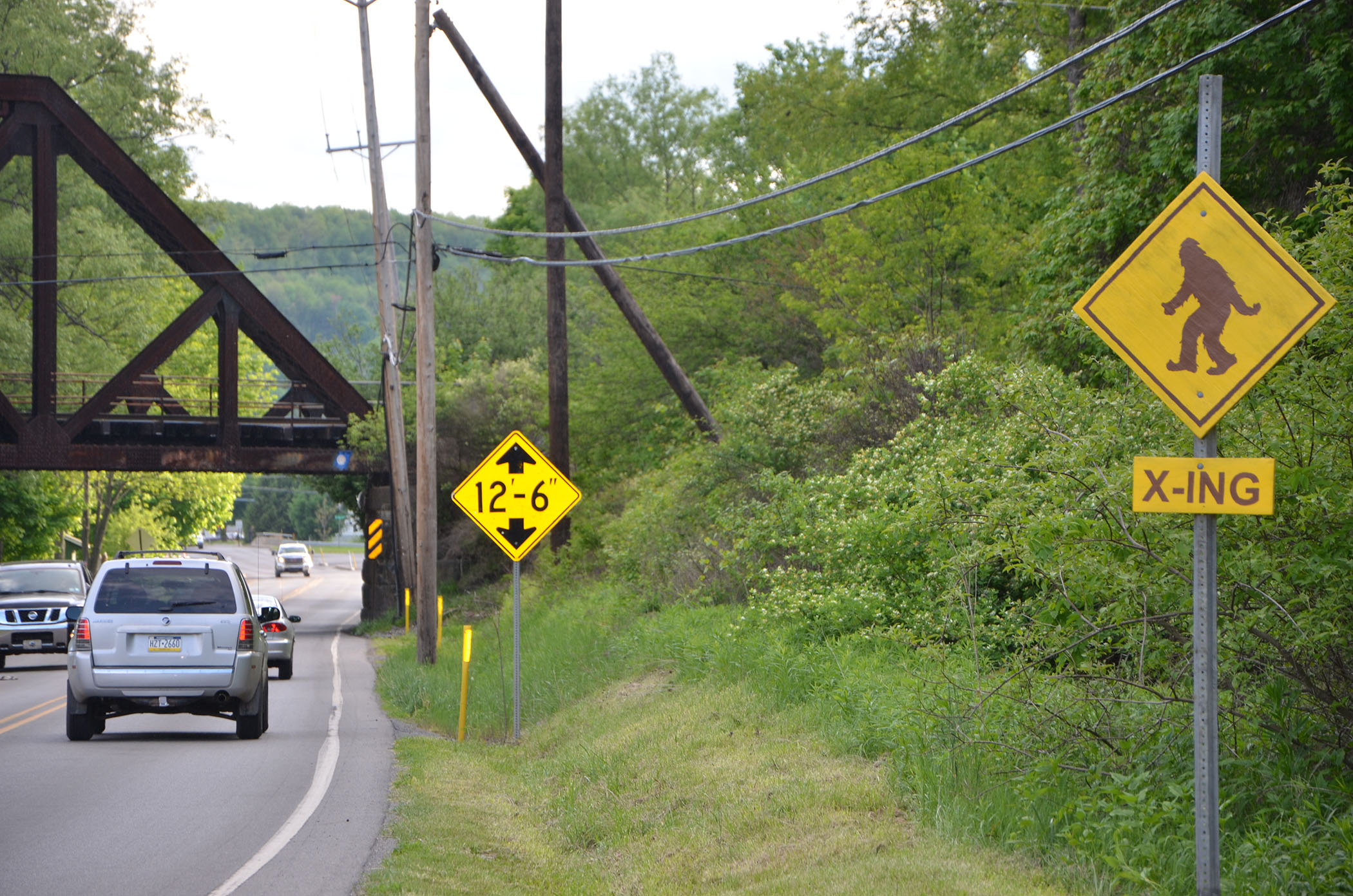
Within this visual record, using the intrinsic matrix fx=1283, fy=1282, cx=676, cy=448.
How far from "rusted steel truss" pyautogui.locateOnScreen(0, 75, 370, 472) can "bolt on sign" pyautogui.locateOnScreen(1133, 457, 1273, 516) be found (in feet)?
113

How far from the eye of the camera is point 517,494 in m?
15.3

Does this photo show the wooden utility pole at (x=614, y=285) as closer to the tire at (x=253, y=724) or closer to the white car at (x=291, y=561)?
the tire at (x=253, y=724)

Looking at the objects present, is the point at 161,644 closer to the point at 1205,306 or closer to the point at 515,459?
the point at 515,459

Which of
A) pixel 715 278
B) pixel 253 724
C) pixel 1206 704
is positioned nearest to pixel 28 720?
pixel 253 724

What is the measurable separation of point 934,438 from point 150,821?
30.9 ft

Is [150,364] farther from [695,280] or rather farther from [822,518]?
[822,518]

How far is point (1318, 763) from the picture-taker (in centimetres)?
677

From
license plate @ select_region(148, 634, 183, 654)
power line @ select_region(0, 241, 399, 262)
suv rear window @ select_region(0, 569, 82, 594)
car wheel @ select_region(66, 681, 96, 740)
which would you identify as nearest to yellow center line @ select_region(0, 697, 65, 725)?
car wheel @ select_region(66, 681, 96, 740)

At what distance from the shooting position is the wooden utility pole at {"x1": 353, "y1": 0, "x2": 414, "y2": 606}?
29375mm

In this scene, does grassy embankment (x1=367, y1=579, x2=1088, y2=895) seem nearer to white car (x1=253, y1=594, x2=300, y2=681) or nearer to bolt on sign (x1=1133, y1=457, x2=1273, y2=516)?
bolt on sign (x1=1133, y1=457, x2=1273, y2=516)

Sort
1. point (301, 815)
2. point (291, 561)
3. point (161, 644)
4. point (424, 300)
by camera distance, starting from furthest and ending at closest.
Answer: point (291, 561)
point (424, 300)
point (161, 644)
point (301, 815)

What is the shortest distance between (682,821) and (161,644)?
24.7 ft

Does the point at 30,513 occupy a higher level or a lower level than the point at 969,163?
lower

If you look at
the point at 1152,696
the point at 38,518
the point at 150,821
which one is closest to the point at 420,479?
the point at 150,821
